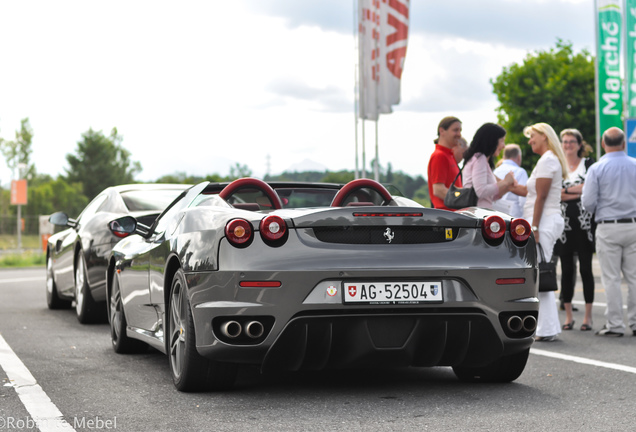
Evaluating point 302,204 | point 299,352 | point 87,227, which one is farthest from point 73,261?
point 299,352

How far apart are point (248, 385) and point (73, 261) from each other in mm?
5068

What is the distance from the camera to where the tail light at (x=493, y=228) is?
209 inches

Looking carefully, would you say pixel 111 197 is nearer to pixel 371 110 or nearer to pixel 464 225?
pixel 464 225

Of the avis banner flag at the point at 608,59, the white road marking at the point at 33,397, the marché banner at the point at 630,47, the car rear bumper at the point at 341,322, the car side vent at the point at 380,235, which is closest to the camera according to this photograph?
the white road marking at the point at 33,397

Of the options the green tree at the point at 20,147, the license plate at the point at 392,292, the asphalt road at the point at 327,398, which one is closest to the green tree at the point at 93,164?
the green tree at the point at 20,147

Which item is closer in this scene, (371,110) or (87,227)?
(87,227)

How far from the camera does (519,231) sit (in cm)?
542

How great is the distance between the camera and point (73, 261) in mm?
10203

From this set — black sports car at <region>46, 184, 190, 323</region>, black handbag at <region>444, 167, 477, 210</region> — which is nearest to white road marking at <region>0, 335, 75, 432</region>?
black sports car at <region>46, 184, 190, 323</region>

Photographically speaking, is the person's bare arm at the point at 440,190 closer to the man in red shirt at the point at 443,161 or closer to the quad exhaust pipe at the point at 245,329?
the man in red shirt at the point at 443,161

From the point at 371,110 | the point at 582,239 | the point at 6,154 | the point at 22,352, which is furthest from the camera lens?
the point at 6,154

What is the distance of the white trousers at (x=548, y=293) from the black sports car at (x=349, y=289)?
286cm

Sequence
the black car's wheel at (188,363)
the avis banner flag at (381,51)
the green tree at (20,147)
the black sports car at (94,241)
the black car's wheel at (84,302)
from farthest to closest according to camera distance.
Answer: the green tree at (20,147) → the avis banner flag at (381,51) → the black car's wheel at (84,302) → the black sports car at (94,241) → the black car's wheel at (188,363)

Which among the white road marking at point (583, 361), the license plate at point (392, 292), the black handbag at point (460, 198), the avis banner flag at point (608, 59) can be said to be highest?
the avis banner flag at point (608, 59)
